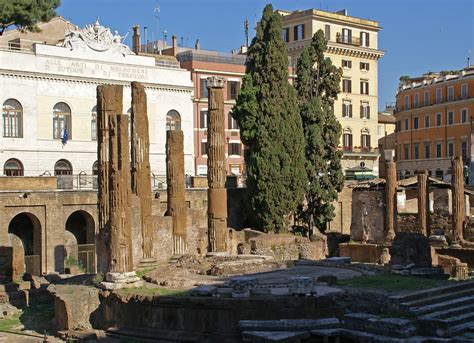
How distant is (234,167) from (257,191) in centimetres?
1367

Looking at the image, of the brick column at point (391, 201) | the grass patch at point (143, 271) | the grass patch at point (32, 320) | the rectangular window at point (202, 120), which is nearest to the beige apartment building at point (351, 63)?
the rectangular window at point (202, 120)

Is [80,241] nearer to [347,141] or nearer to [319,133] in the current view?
[319,133]

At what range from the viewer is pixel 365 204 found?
4025cm

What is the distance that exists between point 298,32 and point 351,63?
4954mm

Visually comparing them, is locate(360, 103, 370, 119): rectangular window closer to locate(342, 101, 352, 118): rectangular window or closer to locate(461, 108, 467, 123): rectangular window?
locate(342, 101, 352, 118): rectangular window

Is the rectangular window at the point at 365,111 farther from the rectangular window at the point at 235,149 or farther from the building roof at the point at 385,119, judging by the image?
the building roof at the point at 385,119

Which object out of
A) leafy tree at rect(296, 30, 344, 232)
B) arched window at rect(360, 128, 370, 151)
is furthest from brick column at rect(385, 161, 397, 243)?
arched window at rect(360, 128, 370, 151)

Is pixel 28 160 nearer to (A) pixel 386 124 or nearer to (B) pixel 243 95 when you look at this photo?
(B) pixel 243 95

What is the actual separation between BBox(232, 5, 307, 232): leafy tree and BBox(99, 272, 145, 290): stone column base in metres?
15.8

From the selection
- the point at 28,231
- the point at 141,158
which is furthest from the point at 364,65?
the point at 141,158

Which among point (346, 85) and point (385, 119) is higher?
point (346, 85)

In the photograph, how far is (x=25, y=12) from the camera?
3934 centimetres

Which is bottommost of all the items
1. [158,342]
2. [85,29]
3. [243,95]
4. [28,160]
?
[158,342]

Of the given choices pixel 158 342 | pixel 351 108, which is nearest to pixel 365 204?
pixel 351 108
